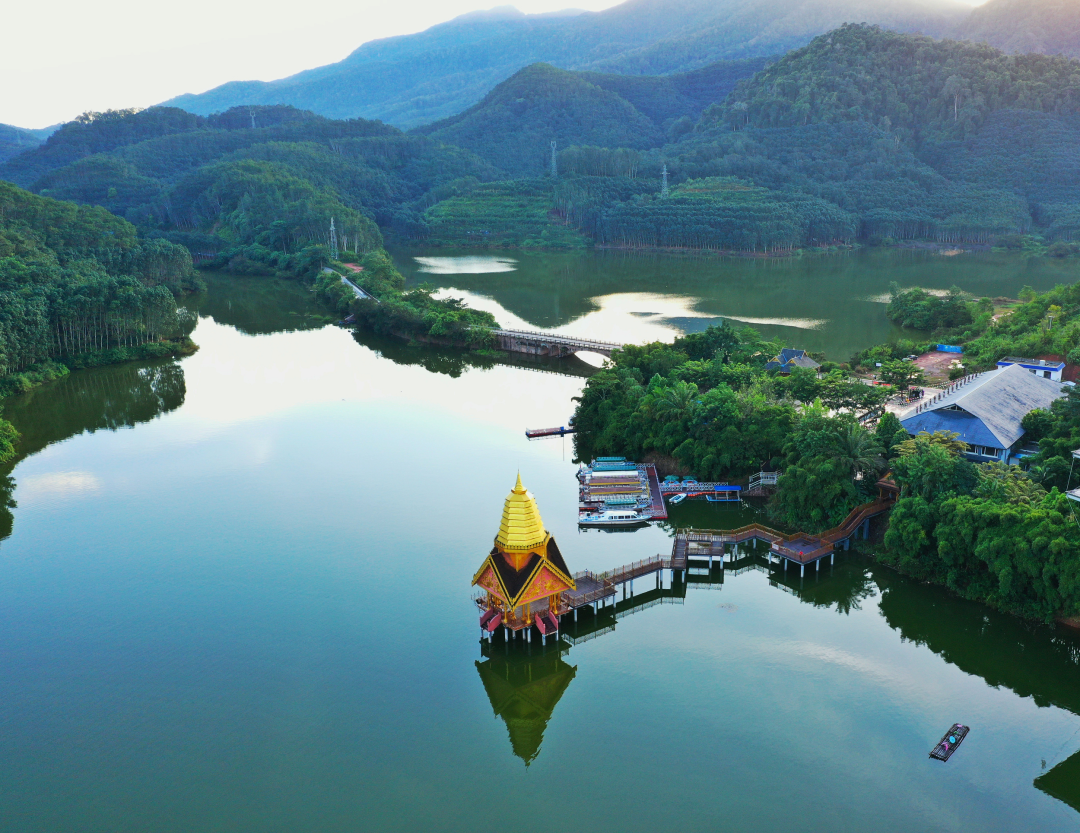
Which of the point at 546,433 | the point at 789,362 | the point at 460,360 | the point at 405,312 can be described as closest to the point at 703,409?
the point at 546,433

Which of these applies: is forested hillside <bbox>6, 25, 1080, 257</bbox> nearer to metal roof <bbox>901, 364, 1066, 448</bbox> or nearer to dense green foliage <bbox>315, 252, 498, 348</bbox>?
dense green foliage <bbox>315, 252, 498, 348</bbox>

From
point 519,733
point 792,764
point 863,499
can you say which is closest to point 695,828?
point 792,764

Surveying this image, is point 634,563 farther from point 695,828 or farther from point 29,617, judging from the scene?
point 29,617

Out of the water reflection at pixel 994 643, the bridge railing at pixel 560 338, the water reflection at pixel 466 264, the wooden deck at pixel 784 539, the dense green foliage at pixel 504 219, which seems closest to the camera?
the water reflection at pixel 994 643

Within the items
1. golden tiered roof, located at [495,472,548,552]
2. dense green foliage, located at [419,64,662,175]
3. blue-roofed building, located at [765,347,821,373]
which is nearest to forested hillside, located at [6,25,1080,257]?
dense green foliage, located at [419,64,662,175]

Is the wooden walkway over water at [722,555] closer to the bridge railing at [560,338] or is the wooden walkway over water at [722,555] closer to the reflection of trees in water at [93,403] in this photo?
the bridge railing at [560,338]

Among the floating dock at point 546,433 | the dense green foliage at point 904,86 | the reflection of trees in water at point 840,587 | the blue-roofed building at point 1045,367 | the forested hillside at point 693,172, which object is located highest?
the dense green foliage at point 904,86

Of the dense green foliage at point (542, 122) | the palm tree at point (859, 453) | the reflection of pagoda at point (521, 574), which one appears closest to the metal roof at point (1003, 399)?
the palm tree at point (859, 453)
